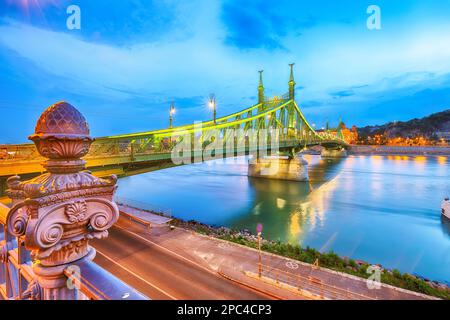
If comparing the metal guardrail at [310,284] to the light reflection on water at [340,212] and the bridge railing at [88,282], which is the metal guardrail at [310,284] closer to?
the light reflection on water at [340,212]

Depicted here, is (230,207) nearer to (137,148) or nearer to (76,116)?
(137,148)

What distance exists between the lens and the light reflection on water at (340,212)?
17312 mm

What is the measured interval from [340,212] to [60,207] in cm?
2913

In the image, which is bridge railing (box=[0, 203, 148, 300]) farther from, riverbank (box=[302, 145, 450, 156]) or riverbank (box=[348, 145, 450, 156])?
riverbank (box=[348, 145, 450, 156])

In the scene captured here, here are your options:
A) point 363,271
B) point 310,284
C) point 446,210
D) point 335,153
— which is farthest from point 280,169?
point 335,153

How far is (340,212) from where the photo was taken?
26484 millimetres

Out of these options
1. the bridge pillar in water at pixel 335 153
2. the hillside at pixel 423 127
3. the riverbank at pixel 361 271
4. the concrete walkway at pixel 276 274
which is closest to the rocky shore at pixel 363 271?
the riverbank at pixel 361 271

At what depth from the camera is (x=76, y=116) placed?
2.03 metres

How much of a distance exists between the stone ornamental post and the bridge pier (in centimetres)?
4359

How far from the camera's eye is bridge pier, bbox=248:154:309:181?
4359 centimetres

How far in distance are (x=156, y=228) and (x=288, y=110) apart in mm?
52170

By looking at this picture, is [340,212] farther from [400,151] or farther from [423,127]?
[423,127]

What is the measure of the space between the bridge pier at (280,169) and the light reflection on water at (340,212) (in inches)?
65.6

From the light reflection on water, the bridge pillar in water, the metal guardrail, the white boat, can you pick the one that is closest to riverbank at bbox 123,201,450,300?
the metal guardrail
